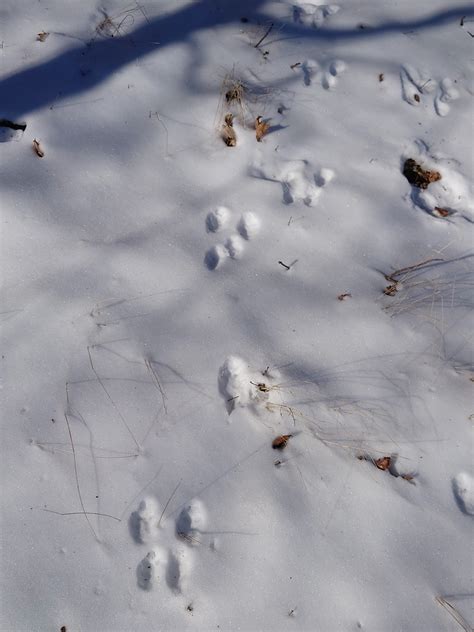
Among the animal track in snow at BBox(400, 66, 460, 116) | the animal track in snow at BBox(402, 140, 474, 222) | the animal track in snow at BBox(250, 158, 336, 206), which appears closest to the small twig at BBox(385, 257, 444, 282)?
A: the animal track in snow at BBox(402, 140, 474, 222)

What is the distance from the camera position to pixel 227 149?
196 cm

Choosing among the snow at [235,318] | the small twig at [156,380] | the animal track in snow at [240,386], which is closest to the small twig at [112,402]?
the snow at [235,318]

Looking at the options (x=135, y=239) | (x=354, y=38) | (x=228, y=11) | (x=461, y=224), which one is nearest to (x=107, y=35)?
(x=228, y=11)

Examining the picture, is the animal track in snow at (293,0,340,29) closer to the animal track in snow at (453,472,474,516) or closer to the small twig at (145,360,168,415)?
the small twig at (145,360,168,415)

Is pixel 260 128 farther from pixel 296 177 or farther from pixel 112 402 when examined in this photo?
pixel 112 402

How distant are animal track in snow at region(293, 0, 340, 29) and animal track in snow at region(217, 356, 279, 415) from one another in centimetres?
151

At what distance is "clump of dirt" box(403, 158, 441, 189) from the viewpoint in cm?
198

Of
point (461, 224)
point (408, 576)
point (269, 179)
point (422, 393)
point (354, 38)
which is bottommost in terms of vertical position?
point (408, 576)

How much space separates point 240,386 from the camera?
5.93ft

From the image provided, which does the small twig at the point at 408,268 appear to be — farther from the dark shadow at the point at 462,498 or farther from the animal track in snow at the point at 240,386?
the dark shadow at the point at 462,498

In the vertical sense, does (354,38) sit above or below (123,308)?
above

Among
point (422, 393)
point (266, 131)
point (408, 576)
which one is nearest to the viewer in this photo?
point (408, 576)

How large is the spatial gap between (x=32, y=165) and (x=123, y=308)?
0.69 m

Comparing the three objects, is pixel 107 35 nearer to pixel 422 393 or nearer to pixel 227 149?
pixel 227 149
